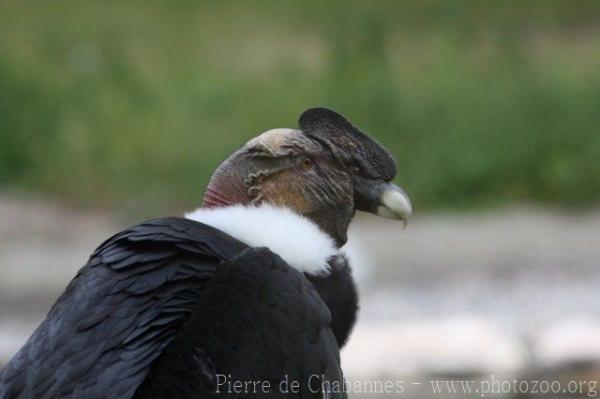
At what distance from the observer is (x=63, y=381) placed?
3.27 m

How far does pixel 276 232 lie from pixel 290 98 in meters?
7.44

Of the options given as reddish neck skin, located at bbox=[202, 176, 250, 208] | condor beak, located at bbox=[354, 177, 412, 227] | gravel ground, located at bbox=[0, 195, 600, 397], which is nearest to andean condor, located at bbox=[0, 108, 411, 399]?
reddish neck skin, located at bbox=[202, 176, 250, 208]

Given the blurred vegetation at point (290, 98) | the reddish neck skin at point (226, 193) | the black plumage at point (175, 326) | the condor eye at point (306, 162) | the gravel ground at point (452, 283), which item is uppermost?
the blurred vegetation at point (290, 98)

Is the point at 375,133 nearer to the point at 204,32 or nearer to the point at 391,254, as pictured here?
the point at 391,254

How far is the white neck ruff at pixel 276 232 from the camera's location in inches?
144

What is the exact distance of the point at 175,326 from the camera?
3373 mm

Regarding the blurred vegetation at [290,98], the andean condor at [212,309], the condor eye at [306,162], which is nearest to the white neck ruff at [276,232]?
the andean condor at [212,309]

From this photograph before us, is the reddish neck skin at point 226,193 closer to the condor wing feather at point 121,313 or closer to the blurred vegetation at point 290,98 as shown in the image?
the condor wing feather at point 121,313

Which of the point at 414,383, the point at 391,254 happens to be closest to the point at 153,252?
the point at 414,383

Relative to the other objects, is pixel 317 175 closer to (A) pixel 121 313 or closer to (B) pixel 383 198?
(B) pixel 383 198

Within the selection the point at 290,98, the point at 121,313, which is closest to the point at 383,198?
the point at 121,313

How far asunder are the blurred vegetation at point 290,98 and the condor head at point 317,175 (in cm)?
614

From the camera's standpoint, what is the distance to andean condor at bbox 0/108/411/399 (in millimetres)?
3283

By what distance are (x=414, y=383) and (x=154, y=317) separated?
302 centimetres
